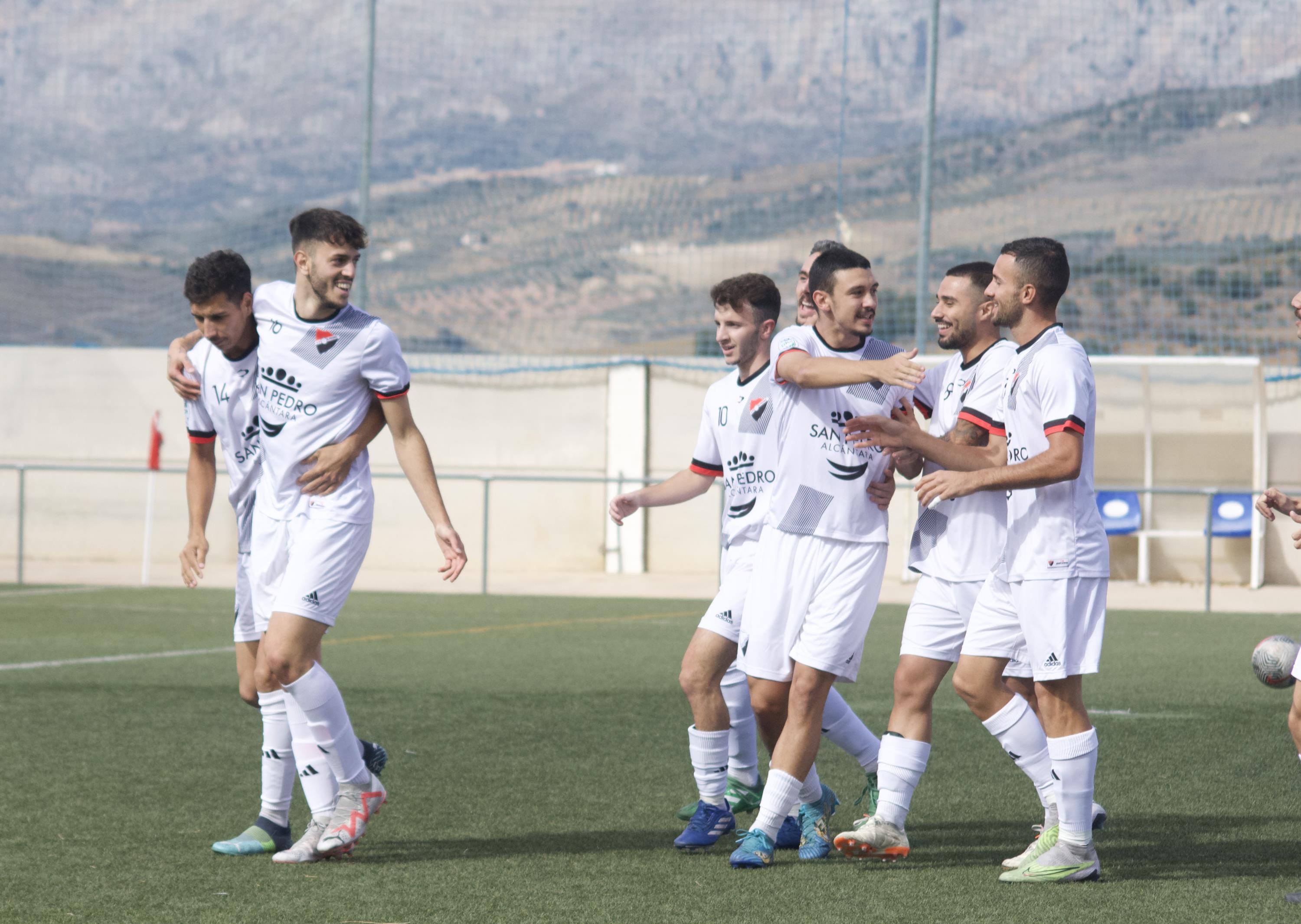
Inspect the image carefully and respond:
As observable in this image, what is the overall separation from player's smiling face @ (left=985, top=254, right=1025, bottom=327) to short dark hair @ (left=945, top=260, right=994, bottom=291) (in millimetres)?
152

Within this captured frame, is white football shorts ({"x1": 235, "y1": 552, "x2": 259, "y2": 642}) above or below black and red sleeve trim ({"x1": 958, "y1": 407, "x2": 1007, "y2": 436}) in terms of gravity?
below

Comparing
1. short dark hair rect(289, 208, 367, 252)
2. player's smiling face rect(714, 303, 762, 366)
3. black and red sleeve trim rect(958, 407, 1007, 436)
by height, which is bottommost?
black and red sleeve trim rect(958, 407, 1007, 436)

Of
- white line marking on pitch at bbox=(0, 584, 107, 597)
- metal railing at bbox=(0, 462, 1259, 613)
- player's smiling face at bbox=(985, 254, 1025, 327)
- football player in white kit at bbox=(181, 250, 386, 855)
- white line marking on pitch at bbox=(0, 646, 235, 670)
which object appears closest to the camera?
player's smiling face at bbox=(985, 254, 1025, 327)

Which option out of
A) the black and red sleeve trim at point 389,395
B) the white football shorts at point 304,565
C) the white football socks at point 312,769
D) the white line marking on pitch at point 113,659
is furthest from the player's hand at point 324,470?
the white line marking on pitch at point 113,659

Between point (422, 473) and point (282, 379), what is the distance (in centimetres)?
56

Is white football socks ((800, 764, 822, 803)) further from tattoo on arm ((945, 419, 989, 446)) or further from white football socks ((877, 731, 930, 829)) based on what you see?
tattoo on arm ((945, 419, 989, 446))

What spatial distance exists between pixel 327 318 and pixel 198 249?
20833mm

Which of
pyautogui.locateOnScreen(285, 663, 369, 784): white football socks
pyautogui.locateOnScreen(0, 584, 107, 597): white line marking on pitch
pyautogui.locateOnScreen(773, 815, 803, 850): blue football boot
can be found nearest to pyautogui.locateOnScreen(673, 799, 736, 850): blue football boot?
pyautogui.locateOnScreen(773, 815, 803, 850): blue football boot

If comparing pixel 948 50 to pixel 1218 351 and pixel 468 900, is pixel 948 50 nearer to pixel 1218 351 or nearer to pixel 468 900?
pixel 1218 351

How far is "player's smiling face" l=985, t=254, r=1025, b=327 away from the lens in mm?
4973

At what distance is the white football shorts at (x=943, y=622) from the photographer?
5.15 meters

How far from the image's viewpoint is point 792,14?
23125 millimetres

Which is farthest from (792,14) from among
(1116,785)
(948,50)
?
(1116,785)

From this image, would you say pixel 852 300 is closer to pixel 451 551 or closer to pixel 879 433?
pixel 879 433
